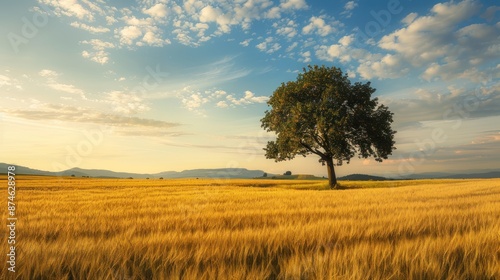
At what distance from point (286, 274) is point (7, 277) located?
2478mm

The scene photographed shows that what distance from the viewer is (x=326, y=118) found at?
3166 centimetres

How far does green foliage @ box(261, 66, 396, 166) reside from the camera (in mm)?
32781

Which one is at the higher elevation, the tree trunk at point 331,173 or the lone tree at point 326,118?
the lone tree at point 326,118

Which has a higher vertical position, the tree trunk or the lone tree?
the lone tree

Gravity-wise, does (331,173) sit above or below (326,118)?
below

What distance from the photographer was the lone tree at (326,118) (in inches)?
1288

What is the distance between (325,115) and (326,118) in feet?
1.26

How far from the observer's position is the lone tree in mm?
32719

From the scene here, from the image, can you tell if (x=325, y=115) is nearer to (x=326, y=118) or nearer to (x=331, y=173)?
(x=326, y=118)

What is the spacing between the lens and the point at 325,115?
105 ft

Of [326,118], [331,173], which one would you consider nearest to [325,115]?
[326,118]

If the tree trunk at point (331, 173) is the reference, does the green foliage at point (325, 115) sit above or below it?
above

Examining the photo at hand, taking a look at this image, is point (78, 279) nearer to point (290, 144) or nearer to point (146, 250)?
point (146, 250)

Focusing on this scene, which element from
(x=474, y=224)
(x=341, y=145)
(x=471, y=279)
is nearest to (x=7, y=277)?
(x=471, y=279)
